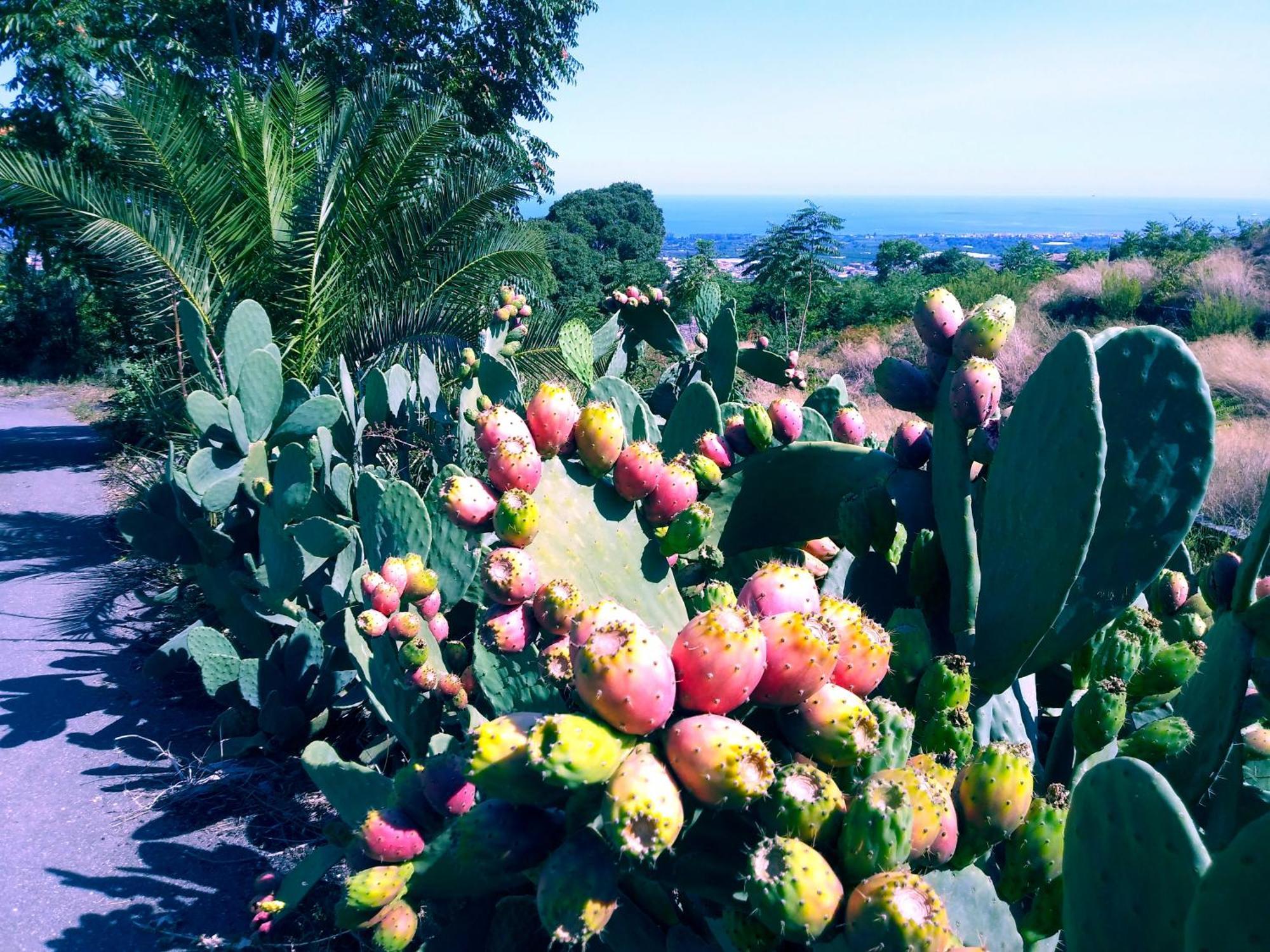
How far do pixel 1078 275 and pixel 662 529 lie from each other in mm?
17151

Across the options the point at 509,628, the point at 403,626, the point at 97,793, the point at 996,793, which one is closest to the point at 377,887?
the point at 509,628

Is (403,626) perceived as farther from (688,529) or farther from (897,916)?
(897,916)

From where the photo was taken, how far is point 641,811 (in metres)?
0.86

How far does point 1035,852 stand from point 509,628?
79 cm

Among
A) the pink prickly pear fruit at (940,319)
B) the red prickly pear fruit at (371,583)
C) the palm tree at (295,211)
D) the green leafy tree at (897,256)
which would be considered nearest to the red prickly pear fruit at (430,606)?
the red prickly pear fruit at (371,583)

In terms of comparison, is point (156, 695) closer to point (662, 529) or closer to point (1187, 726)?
point (662, 529)

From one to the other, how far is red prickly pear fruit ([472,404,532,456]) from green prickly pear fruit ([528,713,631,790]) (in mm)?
596

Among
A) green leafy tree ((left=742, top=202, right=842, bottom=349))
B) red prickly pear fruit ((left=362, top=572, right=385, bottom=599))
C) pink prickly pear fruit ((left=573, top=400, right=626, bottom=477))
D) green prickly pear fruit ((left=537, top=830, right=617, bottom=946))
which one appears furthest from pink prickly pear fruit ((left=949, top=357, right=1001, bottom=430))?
green leafy tree ((left=742, top=202, right=842, bottom=349))

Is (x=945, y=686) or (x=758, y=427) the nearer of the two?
(x=945, y=686)

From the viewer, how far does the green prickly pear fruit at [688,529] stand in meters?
1.48

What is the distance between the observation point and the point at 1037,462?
1.29 m

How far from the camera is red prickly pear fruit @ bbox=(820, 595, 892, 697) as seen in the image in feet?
3.55

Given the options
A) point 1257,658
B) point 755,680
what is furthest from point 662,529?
point 1257,658

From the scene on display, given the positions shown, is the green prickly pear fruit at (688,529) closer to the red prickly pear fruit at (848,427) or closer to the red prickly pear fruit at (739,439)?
the red prickly pear fruit at (739,439)
